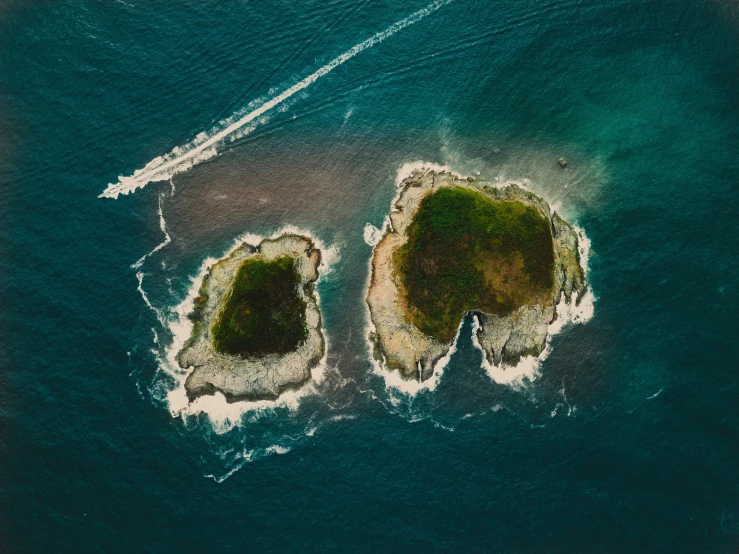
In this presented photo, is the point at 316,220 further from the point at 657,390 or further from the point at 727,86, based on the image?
the point at 727,86

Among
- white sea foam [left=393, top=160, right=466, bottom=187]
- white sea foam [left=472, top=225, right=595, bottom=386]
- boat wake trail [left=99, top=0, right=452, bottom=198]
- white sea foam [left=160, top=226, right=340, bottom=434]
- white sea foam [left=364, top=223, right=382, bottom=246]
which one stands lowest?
white sea foam [left=472, top=225, right=595, bottom=386]

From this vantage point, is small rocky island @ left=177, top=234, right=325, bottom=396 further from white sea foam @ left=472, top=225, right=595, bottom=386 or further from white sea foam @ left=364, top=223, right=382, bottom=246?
white sea foam @ left=472, top=225, right=595, bottom=386

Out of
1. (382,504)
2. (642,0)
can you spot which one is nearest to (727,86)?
(642,0)

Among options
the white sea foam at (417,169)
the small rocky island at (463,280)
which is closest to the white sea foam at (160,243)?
the small rocky island at (463,280)

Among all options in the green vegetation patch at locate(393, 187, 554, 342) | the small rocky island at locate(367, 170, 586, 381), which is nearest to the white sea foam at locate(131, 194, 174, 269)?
the small rocky island at locate(367, 170, 586, 381)

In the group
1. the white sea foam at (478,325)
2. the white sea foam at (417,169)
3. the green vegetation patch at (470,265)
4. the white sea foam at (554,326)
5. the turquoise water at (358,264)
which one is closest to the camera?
the turquoise water at (358,264)

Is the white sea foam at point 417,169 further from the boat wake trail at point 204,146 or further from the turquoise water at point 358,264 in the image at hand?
the boat wake trail at point 204,146
